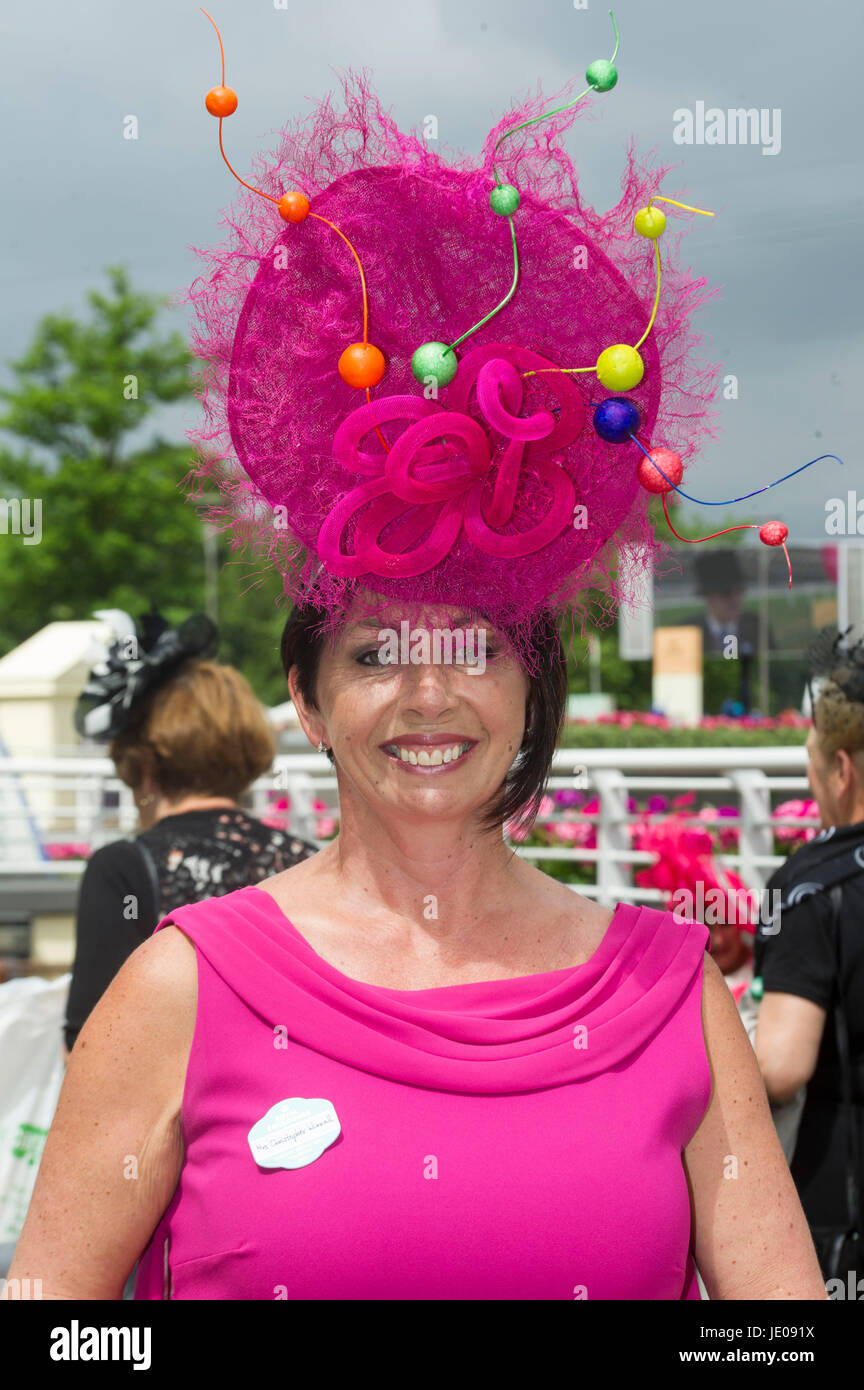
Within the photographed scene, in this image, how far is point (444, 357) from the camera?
1433mm

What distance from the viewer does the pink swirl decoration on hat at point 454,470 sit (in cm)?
144

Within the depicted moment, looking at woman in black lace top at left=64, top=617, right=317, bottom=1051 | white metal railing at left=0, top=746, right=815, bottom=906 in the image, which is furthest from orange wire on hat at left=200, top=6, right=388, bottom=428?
white metal railing at left=0, top=746, right=815, bottom=906

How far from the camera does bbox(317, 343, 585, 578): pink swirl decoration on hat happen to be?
1.44m

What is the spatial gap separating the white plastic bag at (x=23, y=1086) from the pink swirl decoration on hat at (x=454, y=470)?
239 centimetres

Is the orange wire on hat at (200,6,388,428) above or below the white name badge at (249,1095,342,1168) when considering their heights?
above

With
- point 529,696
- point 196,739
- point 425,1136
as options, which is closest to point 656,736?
point 196,739

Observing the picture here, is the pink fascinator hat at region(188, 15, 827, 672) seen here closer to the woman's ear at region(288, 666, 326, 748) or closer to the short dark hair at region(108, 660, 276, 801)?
the woman's ear at region(288, 666, 326, 748)

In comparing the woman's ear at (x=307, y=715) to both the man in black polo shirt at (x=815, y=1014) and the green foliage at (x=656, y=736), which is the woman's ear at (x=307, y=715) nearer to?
the man in black polo shirt at (x=815, y=1014)

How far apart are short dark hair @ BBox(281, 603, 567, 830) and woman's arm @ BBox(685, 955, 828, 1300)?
1.30 ft

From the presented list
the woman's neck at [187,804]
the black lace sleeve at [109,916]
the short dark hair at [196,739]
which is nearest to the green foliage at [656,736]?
the short dark hair at [196,739]

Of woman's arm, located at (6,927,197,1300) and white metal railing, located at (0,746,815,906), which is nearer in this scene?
woman's arm, located at (6,927,197,1300)

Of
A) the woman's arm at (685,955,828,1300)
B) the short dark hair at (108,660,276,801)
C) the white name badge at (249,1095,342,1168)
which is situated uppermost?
the short dark hair at (108,660,276,801)

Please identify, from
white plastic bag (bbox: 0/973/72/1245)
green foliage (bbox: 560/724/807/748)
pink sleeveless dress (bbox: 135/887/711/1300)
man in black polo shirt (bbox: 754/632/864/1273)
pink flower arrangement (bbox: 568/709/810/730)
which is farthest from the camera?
pink flower arrangement (bbox: 568/709/810/730)

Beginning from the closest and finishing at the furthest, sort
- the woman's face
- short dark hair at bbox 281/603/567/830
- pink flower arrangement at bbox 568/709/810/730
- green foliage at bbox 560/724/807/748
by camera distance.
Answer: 1. the woman's face
2. short dark hair at bbox 281/603/567/830
3. green foliage at bbox 560/724/807/748
4. pink flower arrangement at bbox 568/709/810/730
